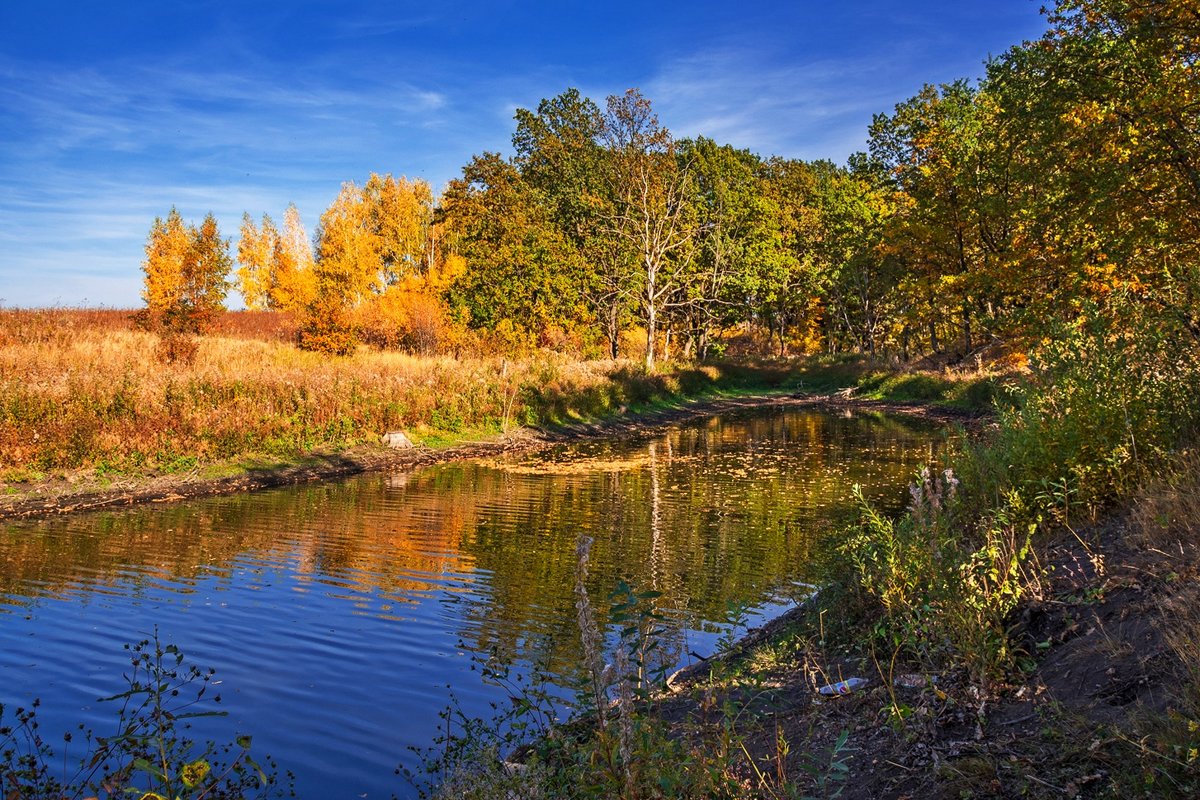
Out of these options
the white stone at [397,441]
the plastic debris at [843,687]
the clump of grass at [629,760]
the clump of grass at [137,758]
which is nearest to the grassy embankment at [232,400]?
the white stone at [397,441]

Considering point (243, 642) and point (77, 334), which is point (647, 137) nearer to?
point (77, 334)

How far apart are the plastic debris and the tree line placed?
14.8 metres

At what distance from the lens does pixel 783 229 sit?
200ft

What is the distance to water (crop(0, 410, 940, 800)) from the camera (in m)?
6.44

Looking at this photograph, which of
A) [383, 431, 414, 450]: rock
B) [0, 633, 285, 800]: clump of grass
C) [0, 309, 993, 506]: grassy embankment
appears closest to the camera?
[0, 633, 285, 800]: clump of grass

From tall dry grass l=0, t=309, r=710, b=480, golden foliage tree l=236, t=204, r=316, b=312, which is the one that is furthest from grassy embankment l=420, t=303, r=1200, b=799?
golden foliage tree l=236, t=204, r=316, b=312

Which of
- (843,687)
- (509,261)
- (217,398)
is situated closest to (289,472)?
(217,398)

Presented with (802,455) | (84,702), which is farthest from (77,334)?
(84,702)

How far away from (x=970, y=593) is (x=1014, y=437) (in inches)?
141

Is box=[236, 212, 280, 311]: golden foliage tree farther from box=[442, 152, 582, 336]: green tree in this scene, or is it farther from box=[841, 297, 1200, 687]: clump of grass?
box=[841, 297, 1200, 687]: clump of grass

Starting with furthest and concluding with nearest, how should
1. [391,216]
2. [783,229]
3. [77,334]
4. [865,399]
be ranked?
1. [391,216]
2. [783,229]
3. [865,399]
4. [77,334]

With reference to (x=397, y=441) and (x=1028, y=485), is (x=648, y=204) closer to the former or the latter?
(x=397, y=441)

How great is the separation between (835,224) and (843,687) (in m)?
51.8

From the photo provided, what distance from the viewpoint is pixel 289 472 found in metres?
19.2
